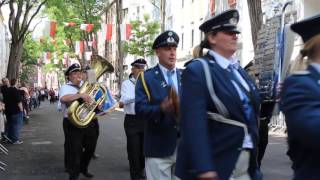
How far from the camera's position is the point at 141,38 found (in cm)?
4491

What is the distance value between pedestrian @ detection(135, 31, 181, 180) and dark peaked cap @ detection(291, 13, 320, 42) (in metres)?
2.29

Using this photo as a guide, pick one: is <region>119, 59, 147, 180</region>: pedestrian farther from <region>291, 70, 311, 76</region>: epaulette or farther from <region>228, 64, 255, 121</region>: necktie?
<region>291, 70, 311, 76</region>: epaulette

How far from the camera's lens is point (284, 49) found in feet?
12.6

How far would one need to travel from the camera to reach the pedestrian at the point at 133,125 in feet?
29.9

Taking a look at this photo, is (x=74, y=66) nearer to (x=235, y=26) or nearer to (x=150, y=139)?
(x=150, y=139)

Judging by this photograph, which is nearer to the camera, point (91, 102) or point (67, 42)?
point (91, 102)

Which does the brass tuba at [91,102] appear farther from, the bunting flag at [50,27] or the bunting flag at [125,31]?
the bunting flag at [125,31]

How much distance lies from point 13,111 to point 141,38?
95.7 ft

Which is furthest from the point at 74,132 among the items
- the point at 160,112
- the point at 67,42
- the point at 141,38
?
the point at 67,42

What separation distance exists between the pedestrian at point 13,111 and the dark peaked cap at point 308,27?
13.8m

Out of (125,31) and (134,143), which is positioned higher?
(125,31)

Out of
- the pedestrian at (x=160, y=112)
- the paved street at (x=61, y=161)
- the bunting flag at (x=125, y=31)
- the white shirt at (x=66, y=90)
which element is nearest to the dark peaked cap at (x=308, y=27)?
the pedestrian at (x=160, y=112)

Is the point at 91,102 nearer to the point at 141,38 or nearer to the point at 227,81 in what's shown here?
the point at 227,81

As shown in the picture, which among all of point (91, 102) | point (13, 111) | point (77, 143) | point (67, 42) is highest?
point (67, 42)
